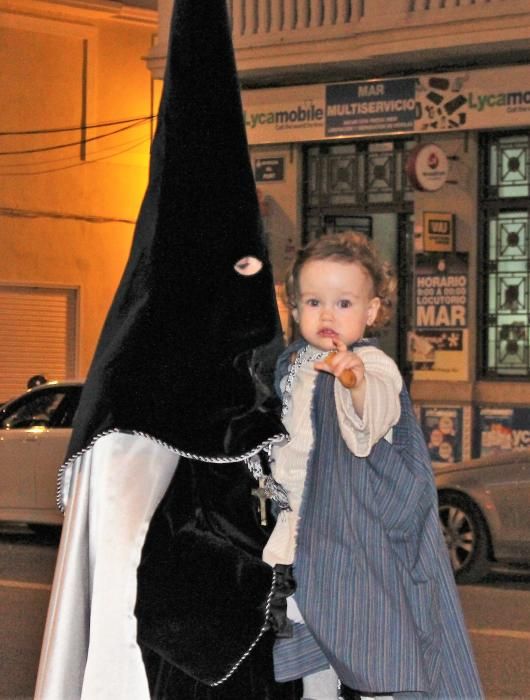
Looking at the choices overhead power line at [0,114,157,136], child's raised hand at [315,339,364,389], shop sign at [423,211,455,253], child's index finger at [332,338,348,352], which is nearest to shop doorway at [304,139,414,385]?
shop sign at [423,211,455,253]

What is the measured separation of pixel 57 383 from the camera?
46.1ft

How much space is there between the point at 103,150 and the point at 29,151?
1.47 meters

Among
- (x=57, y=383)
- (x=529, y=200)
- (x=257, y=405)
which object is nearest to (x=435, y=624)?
(x=257, y=405)

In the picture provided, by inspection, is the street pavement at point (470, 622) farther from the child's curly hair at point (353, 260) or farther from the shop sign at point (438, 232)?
the shop sign at point (438, 232)

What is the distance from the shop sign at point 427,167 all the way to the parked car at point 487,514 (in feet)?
22.4

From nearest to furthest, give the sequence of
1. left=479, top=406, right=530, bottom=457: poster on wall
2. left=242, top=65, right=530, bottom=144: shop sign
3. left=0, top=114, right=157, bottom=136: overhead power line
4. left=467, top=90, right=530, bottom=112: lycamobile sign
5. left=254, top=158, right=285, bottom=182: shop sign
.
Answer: left=467, top=90, right=530, bottom=112: lycamobile sign < left=242, top=65, right=530, bottom=144: shop sign < left=479, top=406, right=530, bottom=457: poster on wall < left=254, top=158, right=285, bottom=182: shop sign < left=0, top=114, right=157, bottom=136: overhead power line

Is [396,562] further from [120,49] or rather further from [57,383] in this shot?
[120,49]

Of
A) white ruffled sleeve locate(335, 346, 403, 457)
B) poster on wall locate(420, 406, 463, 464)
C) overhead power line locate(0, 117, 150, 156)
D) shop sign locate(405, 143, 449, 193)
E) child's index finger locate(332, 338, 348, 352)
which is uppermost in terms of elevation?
overhead power line locate(0, 117, 150, 156)

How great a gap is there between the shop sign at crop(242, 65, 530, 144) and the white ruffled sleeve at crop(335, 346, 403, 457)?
1463 cm

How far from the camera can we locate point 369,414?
11.0ft

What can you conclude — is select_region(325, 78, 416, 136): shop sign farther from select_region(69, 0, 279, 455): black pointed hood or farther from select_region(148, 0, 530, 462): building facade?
select_region(69, 0, 279, 455): black pointed hood

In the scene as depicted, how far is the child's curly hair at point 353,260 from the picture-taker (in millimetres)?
3596

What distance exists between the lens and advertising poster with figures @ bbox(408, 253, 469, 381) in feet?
60.3

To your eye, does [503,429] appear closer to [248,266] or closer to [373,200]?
[373,200]
